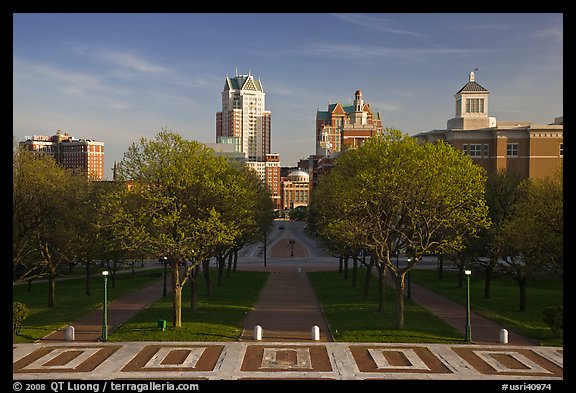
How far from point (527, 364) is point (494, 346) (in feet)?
11.2

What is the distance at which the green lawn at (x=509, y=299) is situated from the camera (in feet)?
103

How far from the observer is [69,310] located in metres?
37.7

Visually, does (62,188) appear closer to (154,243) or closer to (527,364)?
(154,243)

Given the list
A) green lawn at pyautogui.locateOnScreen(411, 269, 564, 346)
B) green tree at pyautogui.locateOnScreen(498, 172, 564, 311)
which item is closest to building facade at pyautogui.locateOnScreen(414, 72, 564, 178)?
green lawn at pyautogui.locateOnScreen(411, 269, 564, 346)

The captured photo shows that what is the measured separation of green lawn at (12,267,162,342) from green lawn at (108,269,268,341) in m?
4.40

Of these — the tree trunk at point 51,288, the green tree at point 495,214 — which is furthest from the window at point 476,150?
the tree trunk at point 51,288

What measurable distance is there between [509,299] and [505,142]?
48.9 m

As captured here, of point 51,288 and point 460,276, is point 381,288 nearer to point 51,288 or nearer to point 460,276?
point 460,276

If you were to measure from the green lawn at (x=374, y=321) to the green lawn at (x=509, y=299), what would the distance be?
165 inches

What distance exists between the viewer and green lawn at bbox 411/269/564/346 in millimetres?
31297

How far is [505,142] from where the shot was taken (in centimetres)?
8538

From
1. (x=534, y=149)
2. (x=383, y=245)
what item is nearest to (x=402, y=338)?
(x=383, y=245)

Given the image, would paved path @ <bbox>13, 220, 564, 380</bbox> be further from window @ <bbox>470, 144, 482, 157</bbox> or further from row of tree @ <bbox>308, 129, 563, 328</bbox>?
window @ <bbox>470, 144, 482, 157</bbox>

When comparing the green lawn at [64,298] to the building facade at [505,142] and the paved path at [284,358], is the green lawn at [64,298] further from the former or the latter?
the building facade at [505,142]
